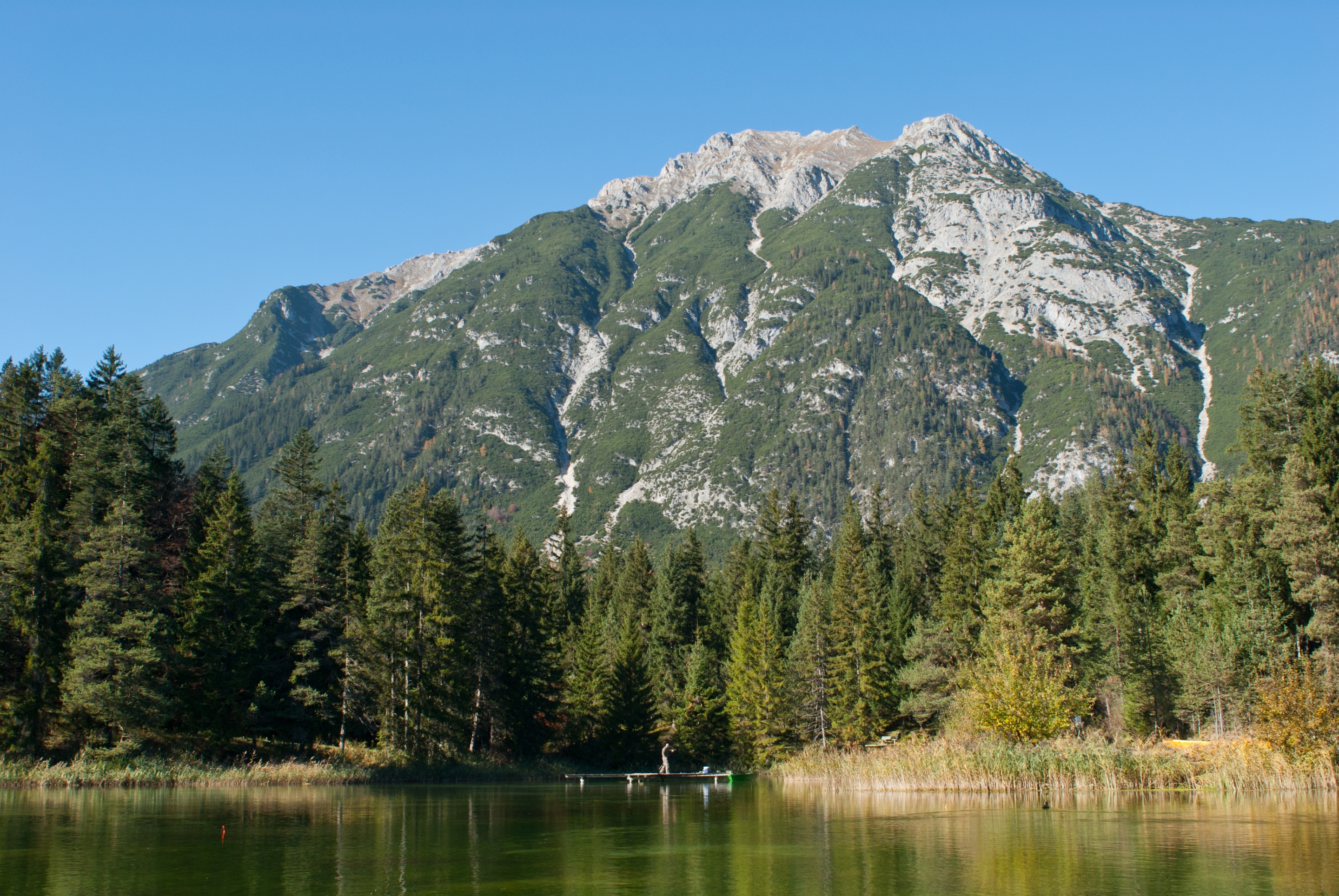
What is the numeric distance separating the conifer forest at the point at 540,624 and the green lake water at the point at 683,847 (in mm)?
14204

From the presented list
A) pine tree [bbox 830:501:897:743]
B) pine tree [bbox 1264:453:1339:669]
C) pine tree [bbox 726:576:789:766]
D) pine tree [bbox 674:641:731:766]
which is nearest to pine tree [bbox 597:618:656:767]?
pine tree [bbox 674:641:731:766]

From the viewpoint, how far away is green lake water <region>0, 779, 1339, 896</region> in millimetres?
23047

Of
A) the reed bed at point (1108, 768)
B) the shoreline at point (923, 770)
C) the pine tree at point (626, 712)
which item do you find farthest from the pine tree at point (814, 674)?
the reed bed at point (1108, 768)

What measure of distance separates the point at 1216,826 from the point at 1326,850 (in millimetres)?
5535

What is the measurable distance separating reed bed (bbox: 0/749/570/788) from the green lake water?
8.38 meters

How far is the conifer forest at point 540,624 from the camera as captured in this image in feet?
191

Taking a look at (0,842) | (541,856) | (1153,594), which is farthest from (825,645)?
(0,842)

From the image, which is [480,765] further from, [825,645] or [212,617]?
[825,645]

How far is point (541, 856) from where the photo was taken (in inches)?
1152

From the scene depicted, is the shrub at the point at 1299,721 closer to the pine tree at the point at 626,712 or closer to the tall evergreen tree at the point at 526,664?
the pine tree at the point at 626,712

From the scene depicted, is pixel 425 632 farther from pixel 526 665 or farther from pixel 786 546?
pixel 786 546

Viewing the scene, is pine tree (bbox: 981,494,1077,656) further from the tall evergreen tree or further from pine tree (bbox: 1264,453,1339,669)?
the tall evergreen tree

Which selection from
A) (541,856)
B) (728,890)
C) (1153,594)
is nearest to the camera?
(728,890)

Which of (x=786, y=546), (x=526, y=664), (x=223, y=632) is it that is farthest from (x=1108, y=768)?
(x=786, y=546)
